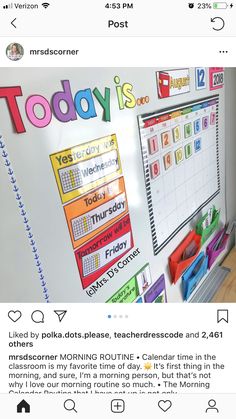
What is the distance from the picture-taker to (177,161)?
0.60 metres

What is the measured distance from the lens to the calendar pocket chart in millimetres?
527

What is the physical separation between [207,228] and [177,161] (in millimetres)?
284
